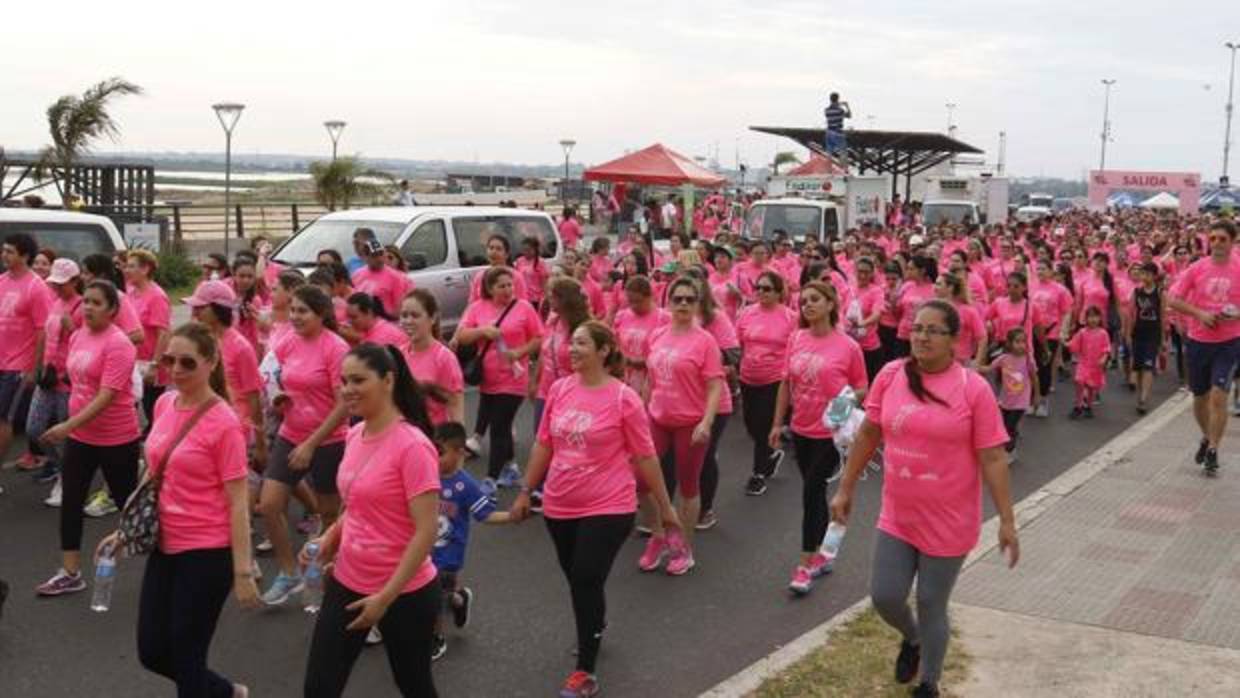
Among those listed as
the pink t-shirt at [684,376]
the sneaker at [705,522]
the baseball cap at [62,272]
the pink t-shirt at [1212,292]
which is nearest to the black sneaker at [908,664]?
the pink t-shirt at [684,376]

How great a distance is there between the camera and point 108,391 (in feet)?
20.2

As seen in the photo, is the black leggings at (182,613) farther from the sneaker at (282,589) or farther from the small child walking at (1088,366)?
the small child walking at (1088,366)

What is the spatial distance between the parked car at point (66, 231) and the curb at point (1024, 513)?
22.0 ft

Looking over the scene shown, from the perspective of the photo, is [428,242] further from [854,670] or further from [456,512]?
[854,670]

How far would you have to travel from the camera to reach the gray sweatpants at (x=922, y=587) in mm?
5000

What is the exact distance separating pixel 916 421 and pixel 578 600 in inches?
62.7

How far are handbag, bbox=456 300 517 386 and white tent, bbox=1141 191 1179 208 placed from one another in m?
46.6

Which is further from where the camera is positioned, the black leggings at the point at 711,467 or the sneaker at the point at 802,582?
the black leggings at the point at 711,467

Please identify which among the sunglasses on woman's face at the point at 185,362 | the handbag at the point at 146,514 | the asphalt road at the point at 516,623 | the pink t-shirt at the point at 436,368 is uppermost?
the sunglasses on woman's face at the point at 185,362

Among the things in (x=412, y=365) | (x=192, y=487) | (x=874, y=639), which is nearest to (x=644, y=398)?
(x=412, y=365)

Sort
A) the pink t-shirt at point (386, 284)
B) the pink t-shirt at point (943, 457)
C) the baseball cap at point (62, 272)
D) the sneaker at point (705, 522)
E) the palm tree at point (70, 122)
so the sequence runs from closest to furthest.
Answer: the pink t-shirt at point (943, 457), the baseball cap at point (62, 272), the sneaker at point (705, 522), the pink t-shirt at point (386, 284), the palm tree at point (70, 122)

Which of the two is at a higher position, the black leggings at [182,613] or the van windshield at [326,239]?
the van windshield at [326,239]

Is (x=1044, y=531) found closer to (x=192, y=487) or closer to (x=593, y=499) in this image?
(x=593, y=499)

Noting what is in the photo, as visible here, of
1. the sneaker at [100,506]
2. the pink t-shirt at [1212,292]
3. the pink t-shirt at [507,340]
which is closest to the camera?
the sneaker at [100,506]
